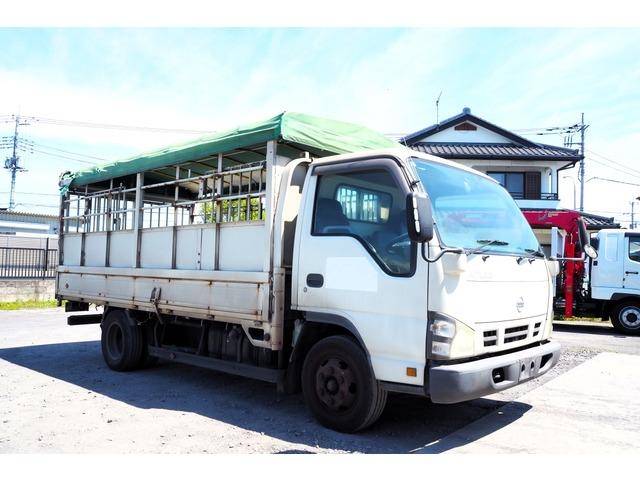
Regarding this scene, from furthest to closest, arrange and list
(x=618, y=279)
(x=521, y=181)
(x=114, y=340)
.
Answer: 1. (x=521, y=181)
2. (x=618, y=279)
3. (x=114, y=340)

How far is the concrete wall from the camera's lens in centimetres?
1722

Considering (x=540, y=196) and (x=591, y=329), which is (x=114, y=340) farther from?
(x=540, y=196)

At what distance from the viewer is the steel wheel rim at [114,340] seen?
24.3 feet

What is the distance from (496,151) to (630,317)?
533 inches

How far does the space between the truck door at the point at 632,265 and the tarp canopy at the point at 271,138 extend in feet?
29.7

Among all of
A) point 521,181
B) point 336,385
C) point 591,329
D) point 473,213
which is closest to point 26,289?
point 336,385

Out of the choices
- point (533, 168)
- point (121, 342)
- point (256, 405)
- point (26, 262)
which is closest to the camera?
point (256, 405)

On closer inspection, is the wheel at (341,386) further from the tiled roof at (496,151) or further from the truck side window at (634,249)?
A: the tiled roof at (496,151)

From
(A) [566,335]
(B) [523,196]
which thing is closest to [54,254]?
(A) [566,335]

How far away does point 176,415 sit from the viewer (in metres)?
5.15

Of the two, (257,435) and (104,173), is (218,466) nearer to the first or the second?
(257,435)

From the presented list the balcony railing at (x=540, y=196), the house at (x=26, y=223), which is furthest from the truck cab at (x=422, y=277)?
the house at (x=26, y=223)

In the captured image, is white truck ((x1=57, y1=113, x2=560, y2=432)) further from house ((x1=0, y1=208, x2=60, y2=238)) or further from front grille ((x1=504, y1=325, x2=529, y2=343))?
house ((x1=0, y1=208, x2=60, y2=238))

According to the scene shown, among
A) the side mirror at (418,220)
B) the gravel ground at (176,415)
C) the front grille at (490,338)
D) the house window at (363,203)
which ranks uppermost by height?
the house window at (363,203)
